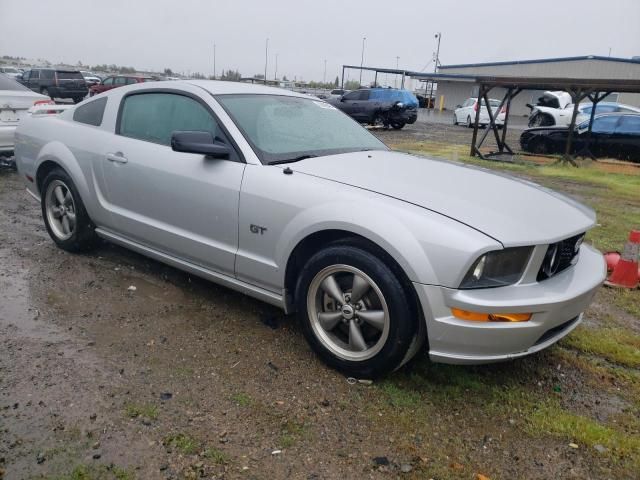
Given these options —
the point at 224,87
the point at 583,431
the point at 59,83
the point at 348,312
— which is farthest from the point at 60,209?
the point at 59,83

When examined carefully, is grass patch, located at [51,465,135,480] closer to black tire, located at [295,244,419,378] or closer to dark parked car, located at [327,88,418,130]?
black tire, located at [295,244,419,378]

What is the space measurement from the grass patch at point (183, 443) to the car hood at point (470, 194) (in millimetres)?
1568

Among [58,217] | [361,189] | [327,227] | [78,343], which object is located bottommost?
[78,343]

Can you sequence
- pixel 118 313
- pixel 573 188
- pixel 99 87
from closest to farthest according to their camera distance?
pixel 118 313 → pixel 573 188 → pixel 99 87

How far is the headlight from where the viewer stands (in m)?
2.62

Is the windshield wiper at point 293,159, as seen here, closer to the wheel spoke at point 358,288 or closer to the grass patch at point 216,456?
the wheel spoke at point 358,288

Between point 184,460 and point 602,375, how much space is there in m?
2.41

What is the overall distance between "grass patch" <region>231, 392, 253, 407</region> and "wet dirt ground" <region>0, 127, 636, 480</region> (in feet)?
0.03

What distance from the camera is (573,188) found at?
9812mm

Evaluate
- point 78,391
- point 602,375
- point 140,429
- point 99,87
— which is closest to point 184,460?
point 140,429

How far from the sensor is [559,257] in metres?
2.96

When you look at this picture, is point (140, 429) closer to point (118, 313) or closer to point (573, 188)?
point (118, 313)

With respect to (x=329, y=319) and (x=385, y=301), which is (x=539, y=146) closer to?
(x=329, y=319)

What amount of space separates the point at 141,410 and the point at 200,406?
0.28 m
